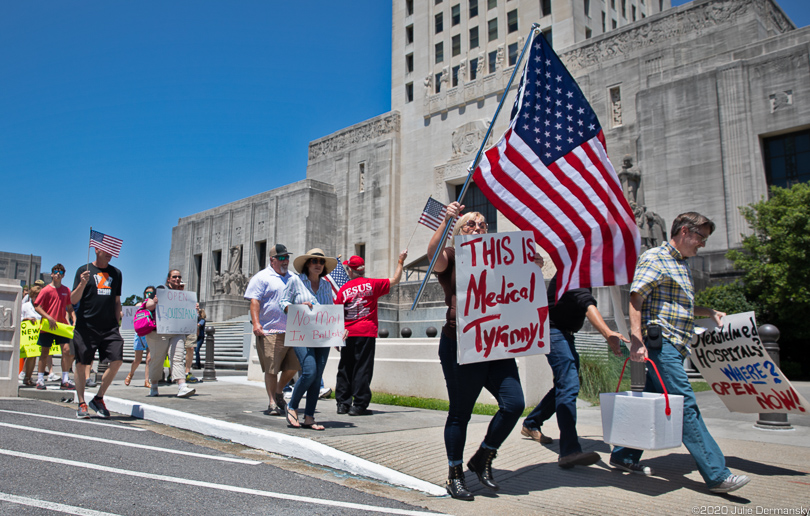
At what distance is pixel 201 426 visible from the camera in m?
6.21

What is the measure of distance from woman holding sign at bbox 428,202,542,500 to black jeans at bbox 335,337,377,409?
3.29m

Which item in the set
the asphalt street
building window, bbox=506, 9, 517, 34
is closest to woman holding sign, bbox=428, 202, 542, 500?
the asphalt street

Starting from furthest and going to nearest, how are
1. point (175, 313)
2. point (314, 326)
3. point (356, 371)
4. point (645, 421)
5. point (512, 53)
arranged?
1. point (512, 53)
2. point (175, 313)
3. point (356, 371)
4. point (314, 326)
5. point (645, 421)

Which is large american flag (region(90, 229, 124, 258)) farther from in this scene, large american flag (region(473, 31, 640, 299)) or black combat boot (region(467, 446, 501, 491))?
black combat boot (region(467, 446, 501, 491))

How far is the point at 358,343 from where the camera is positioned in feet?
24.1

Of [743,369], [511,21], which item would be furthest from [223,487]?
[511,21]

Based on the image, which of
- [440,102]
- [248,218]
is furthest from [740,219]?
[248,218]

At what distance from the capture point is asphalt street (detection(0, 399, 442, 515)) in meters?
3.47

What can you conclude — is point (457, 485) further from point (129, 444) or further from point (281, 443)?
point (129, 444)

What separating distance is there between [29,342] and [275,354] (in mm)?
7032

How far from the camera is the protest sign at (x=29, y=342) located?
10.9m

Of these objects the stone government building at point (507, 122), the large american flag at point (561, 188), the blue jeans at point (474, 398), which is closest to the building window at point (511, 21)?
the stone government building at point (507, 122)

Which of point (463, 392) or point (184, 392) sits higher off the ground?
point (463, 392)

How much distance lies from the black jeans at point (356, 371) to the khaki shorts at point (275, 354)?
2.41 ft
